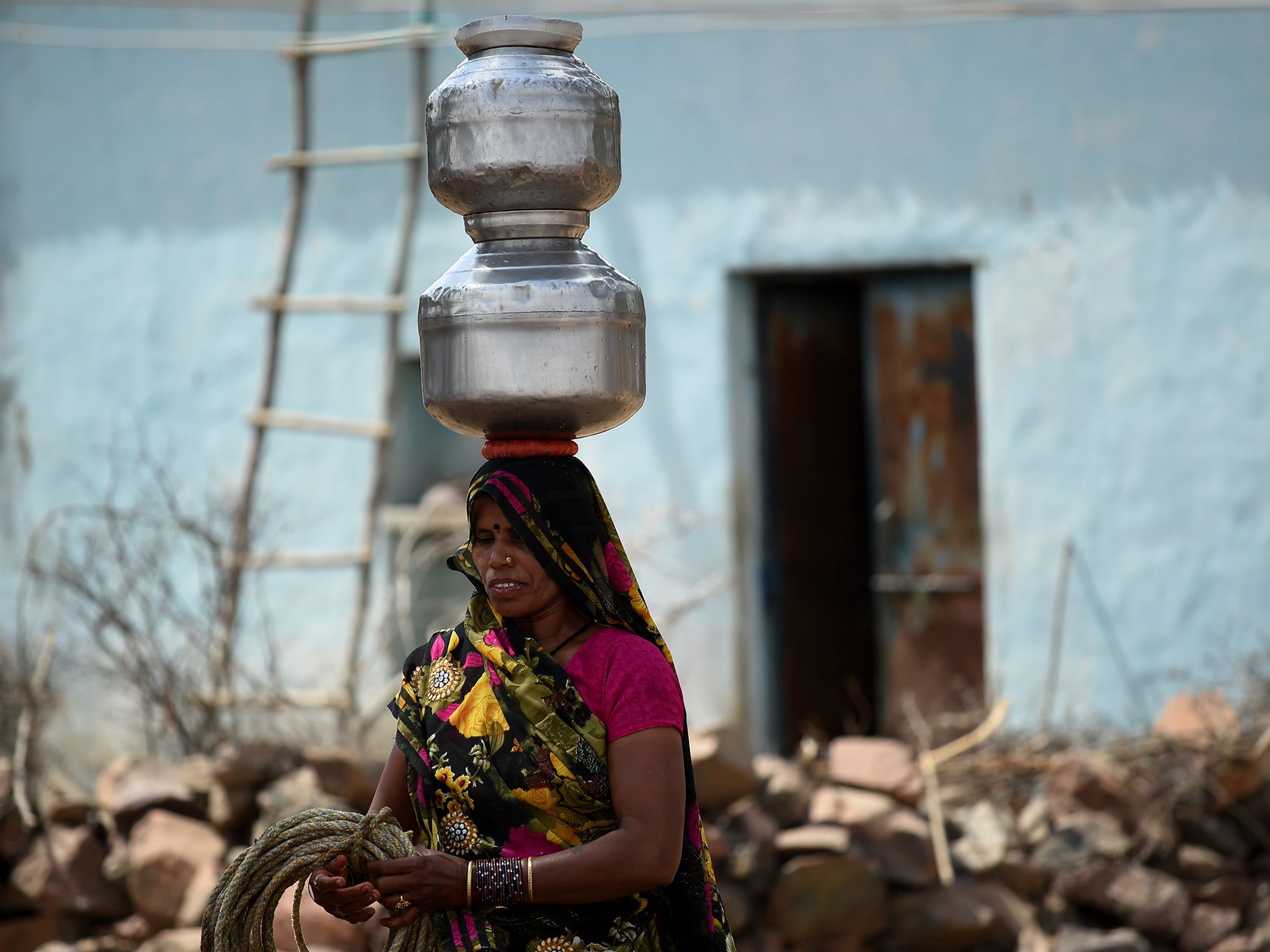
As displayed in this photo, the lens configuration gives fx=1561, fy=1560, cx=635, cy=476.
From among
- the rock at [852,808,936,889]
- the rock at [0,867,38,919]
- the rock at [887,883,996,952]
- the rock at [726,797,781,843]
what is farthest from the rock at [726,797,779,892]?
the rock at [0,867,38,919]

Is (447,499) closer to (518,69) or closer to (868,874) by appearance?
(868,874)

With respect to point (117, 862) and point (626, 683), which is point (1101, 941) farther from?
point (626, 683)

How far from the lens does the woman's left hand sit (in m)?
2.24

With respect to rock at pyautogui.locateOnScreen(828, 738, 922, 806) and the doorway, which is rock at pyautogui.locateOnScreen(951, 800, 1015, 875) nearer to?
rock at pyautogui.locateOnScreen(828, 738, 922, 806)

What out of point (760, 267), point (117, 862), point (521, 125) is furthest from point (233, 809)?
point (521, 125)

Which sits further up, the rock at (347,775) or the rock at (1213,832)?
the rock at (347,775)

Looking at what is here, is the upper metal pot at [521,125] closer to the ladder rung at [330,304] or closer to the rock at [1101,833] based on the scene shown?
the rock at [1101,833]

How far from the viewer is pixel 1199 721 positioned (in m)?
5.55

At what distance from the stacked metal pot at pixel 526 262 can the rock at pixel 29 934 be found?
3889 millimetres

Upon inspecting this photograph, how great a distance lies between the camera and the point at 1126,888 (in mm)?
5332

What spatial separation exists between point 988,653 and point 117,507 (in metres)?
3.85

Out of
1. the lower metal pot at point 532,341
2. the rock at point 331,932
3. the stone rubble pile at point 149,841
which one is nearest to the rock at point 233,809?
the stone rubble pile at point 149,841

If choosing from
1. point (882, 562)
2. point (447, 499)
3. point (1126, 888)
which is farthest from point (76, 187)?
point (1126, 888)

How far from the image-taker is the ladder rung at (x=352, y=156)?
22.0 ft
